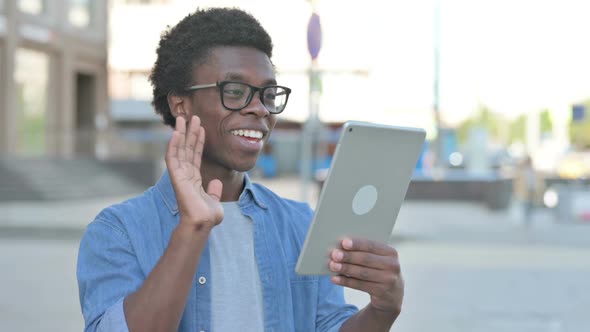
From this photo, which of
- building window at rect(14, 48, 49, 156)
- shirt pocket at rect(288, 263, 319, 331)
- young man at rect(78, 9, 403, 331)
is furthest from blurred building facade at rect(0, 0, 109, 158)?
shirt pocket at rect(288, 263, 319, 331)

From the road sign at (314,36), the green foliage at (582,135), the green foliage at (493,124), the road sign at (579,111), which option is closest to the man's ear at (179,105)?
the road sign at (314,36)

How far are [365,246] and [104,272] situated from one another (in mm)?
563

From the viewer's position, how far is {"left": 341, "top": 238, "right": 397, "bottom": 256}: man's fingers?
203cm

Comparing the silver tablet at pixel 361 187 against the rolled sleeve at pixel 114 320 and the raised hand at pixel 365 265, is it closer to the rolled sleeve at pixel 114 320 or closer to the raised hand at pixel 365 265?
the raised hand at pixel 365 265

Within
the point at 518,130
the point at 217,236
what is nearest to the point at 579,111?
the point at 217,236

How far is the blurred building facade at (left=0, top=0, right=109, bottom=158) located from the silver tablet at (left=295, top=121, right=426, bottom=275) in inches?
1221

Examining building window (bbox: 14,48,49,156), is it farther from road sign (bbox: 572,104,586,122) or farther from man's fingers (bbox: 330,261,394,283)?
man's fingers (bbox: 330,261,394,283)

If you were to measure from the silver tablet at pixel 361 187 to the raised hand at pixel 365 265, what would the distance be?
3 cm

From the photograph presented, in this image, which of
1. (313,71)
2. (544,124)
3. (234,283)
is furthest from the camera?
(544,124)

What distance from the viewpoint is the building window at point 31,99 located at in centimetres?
3300

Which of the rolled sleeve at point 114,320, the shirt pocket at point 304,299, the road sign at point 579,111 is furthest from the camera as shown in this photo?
the road sign at point 579,111

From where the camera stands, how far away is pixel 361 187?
2066mm

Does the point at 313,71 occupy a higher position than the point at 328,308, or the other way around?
the point at 313,71

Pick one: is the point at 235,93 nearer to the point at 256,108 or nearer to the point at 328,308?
the point at 256,108
